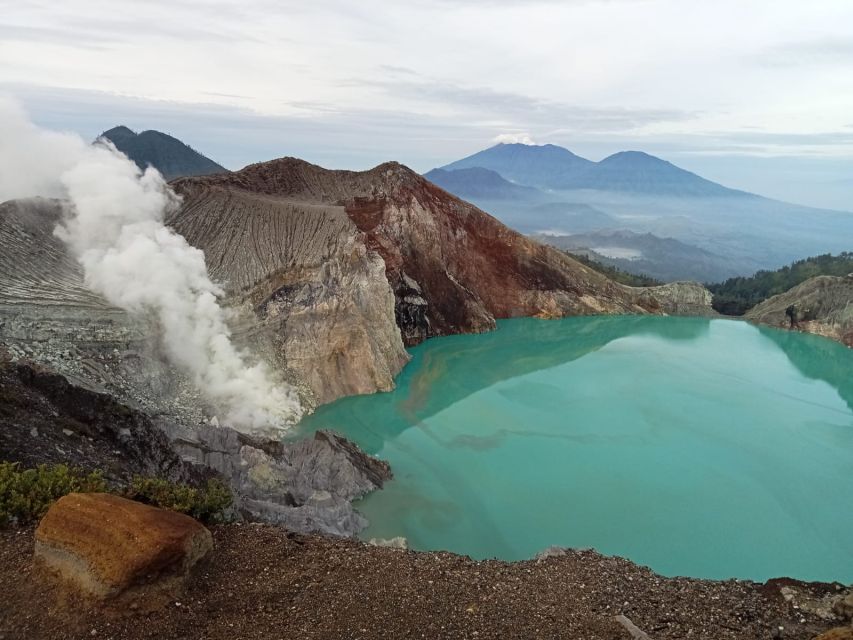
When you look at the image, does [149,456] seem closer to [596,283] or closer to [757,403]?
[757,403]

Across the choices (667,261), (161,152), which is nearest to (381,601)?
(161,152)

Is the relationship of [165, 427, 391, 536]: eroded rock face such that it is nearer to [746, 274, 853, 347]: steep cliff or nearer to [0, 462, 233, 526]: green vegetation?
[0, 462, 233, 526]: green vegetation

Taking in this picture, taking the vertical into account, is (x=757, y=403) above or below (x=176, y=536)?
below

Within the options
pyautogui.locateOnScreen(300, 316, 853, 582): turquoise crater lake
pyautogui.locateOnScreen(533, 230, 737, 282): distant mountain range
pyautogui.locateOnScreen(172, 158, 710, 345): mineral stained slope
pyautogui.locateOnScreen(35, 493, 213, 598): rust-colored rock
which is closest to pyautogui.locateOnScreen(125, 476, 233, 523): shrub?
pyautogui.locateOnScreen(35, 493, 213, 598): rust-colored rock

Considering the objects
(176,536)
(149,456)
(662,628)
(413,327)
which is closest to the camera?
(176,536)

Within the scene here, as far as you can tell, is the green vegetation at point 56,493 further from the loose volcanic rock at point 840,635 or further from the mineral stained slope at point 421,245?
the mineral stained slope at point 421,245

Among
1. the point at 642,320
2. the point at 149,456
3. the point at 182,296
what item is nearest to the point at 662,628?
the point at 149,456

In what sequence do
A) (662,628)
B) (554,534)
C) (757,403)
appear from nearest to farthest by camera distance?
(662,628) < (554,534) < (757,403)
